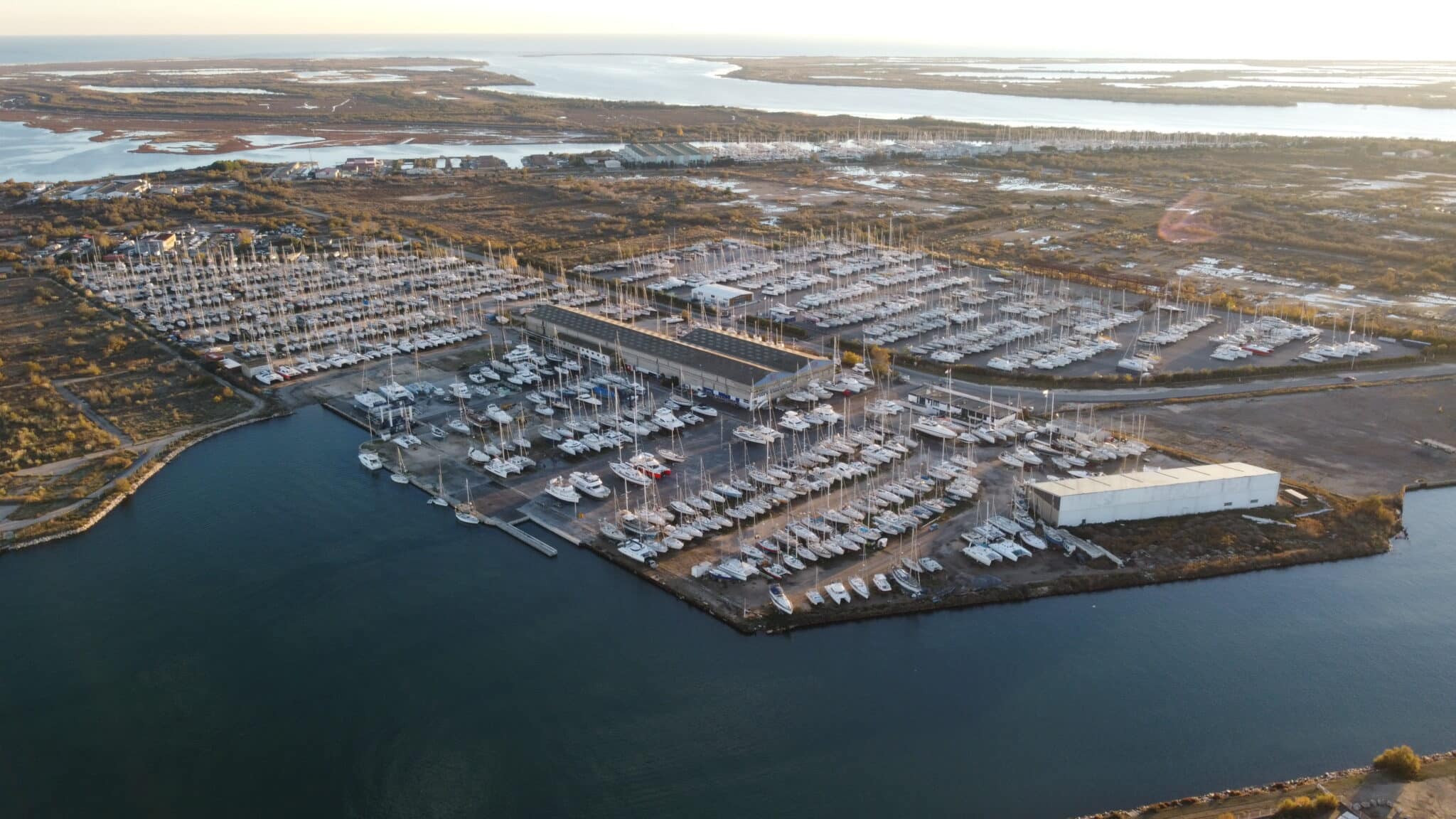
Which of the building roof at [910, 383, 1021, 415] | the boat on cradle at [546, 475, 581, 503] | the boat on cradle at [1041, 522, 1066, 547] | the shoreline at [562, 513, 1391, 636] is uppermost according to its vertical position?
the building roof at [910, 383, 1021, 415]

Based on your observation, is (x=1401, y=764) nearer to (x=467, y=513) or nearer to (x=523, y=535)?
(x=523, y=535)

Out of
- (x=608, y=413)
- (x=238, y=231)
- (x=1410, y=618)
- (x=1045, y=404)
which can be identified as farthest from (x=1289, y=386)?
(x=238, y=231)

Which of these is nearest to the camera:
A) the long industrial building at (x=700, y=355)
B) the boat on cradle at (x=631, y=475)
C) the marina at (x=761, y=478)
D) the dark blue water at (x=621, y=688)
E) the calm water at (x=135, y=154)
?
the dark blue water at (x=621, y=688)

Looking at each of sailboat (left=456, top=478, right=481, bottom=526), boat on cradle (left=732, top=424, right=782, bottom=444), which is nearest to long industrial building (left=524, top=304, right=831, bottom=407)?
boat on cradle (left=732, top=424, right=782, bottom=444)

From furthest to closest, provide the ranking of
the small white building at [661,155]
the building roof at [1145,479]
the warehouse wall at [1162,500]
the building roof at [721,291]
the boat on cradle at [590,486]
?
1. the small white building at [661,155]
2. the building roof at [721,291]
3. the boat on cradle at [590,486]
4. the building roof at [1145,479]
5. the warehouse wall at [1162,500]

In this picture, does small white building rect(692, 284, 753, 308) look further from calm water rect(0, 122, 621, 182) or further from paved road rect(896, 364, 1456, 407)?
calm water rect(0, 122, 621, 182)

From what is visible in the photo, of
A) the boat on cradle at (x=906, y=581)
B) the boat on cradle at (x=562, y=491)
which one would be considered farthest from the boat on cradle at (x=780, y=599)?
the boat on cradle at (x=562, y=491)

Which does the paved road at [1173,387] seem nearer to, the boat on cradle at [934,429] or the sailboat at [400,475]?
the boat on cradle at [934,429]

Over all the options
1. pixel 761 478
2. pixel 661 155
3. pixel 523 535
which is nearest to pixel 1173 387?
→ pixel 761 478
